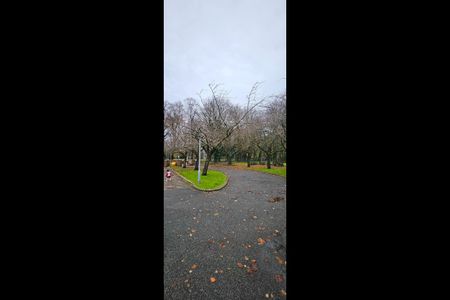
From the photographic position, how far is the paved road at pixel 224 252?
2314mm

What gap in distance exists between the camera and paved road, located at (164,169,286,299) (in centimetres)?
231

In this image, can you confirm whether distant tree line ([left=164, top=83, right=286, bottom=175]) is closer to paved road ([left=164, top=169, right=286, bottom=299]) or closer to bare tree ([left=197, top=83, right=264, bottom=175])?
bare tree ([left=197, top=83, right=264, bottom=175])

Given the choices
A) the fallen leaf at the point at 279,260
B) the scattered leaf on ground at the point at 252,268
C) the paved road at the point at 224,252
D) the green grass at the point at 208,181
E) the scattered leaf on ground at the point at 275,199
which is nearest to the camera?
the paved road at the point at 224,252

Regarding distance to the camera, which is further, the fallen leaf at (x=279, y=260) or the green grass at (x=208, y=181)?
the green grass at (x=208, y=181)

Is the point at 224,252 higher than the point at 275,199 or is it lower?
higher

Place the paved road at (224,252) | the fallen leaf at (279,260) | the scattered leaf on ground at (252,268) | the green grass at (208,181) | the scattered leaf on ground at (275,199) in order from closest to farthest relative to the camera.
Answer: the paved road at (224,252) → the scattered leaf on ground at (252,268) → the fallen leaf at (279,260) → the scattered leaf on ground at (275,199) → the green grass at (208,181)

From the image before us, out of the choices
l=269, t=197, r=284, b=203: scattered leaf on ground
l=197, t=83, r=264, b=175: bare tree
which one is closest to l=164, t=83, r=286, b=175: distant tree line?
l=197, t=83, r=264, b=175: bare tree

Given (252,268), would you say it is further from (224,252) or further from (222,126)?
(222,126)

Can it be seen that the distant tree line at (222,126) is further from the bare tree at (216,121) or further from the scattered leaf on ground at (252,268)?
the scattered leaf on ground at (252,268)

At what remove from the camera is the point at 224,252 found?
316cm

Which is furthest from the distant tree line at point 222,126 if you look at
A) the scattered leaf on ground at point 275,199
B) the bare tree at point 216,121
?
the scattered leaf on ground at point 275,199

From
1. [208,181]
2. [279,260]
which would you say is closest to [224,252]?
[279,260]
